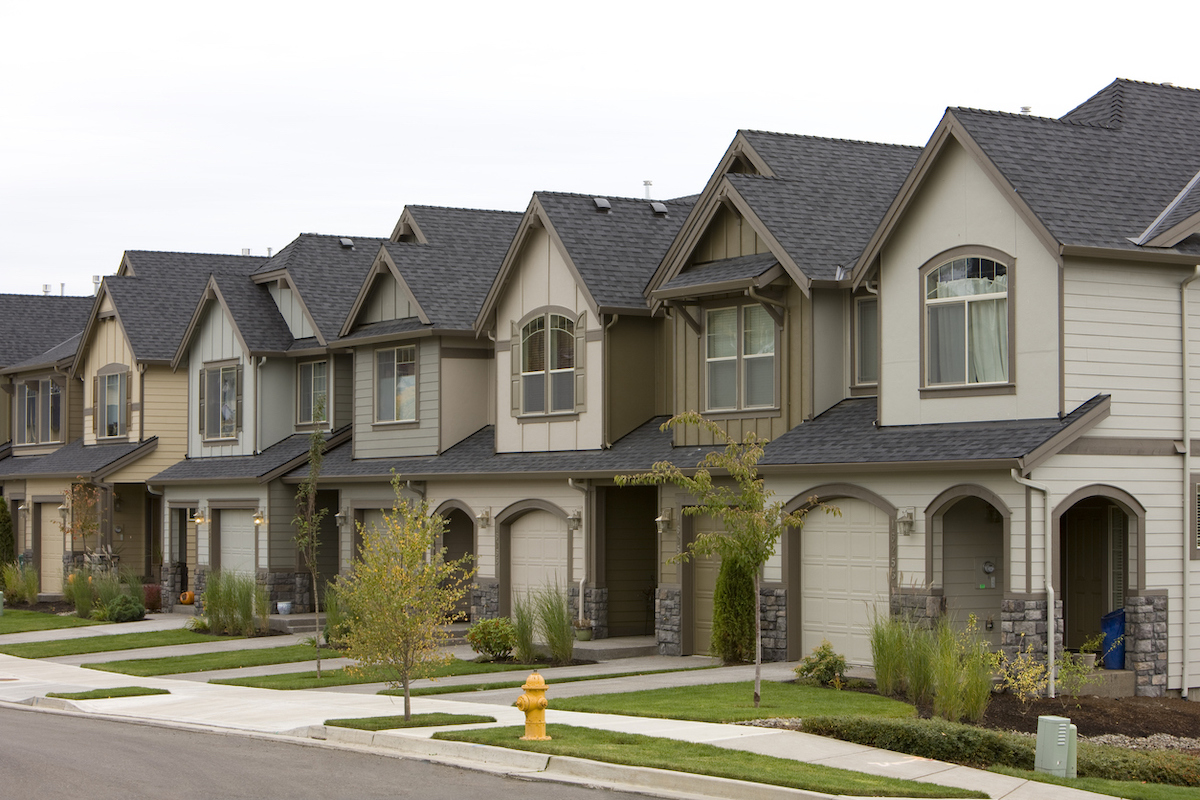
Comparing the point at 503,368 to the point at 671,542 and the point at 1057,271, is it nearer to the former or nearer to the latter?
the point at 671,542

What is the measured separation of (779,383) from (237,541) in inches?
652

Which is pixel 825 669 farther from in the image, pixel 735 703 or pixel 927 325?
pixel 927 325

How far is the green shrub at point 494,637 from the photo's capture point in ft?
80.1

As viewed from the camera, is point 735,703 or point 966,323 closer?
point 735,703

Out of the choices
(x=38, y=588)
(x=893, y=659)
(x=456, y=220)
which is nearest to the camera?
(x=893, y=659)

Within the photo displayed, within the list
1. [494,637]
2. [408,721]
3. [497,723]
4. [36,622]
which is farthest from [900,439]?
[36,622]

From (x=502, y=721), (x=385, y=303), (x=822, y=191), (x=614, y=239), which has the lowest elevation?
(x=502, y=721)

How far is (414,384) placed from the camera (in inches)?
1225

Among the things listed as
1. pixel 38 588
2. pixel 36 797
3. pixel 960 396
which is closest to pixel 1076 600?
pixel 960 396

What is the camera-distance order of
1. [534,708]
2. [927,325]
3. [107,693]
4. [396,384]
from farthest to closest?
[396,384] → [107,693] → [927,325] → [534,708]

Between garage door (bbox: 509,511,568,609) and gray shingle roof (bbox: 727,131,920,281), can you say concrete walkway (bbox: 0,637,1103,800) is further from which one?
gray shingle roof (bbox: 727,131,920,281)

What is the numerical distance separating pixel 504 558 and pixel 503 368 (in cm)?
364

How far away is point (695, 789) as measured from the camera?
504 inches

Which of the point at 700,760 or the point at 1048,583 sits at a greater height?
the point at 1048,583
